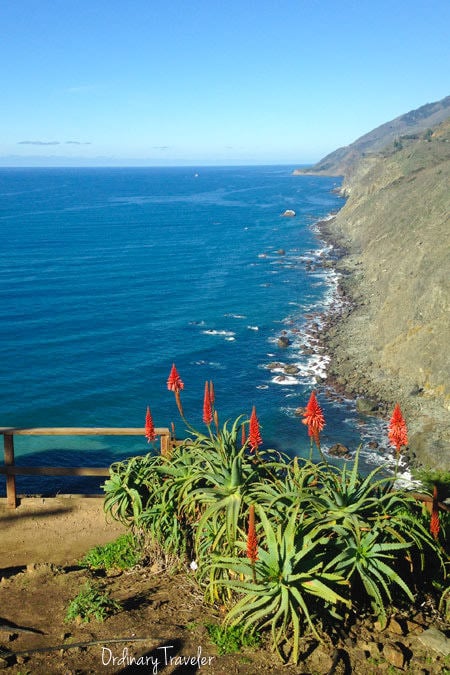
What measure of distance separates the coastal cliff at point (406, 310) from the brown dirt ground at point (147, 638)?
24.5 meters

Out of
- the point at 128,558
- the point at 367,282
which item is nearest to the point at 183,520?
the point at 128,558

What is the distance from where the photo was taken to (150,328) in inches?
2082

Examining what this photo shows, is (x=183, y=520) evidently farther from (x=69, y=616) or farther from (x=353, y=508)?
(x=353, y=508)

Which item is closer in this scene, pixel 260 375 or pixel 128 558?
pixel 128 558

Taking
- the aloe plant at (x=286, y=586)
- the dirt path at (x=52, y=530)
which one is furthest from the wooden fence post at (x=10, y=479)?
the aloe plant at (x=286, y=586)

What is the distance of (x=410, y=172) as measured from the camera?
87.5m

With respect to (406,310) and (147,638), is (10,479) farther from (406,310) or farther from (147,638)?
(406,310)

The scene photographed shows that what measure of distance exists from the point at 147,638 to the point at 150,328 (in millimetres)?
47367

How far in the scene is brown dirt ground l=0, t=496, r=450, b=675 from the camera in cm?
563

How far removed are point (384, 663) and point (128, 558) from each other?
3665 millimetres

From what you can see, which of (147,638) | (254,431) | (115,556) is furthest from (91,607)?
(254,431)

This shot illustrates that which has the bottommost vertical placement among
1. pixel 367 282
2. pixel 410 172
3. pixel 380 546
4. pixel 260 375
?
pixel 260 375

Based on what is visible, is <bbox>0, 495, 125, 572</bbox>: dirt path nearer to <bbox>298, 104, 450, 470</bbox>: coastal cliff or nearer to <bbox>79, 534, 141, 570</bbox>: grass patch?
<bbox>79, 534, 141, 570</bbox>: grass patch

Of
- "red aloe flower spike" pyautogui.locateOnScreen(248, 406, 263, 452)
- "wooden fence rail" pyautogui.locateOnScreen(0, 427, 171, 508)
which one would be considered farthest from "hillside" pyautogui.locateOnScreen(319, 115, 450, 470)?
"red aloe flower spike" pyautogui.locateOnScreen(248, 406, 263, 452)
